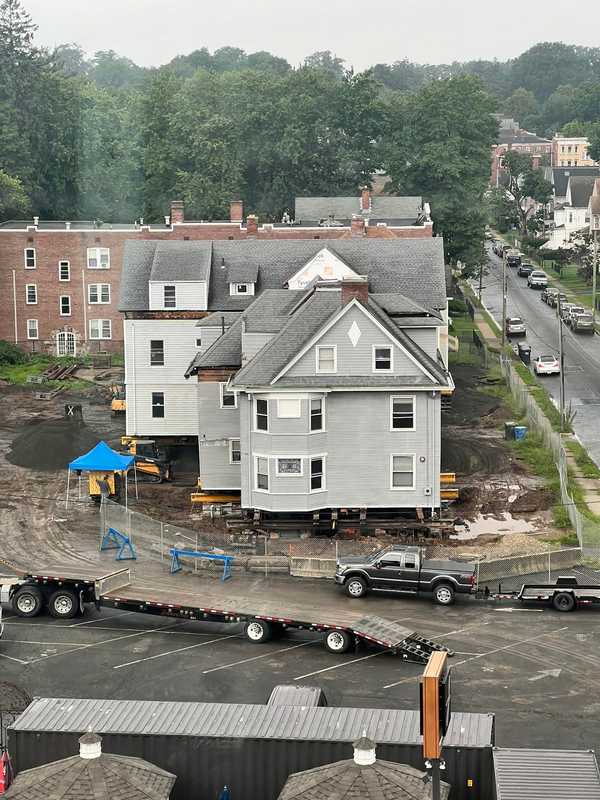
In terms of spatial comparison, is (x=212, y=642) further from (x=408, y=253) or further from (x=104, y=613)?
(x=408, y=253)

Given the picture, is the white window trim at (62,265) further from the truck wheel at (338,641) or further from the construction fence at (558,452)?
the truck wheel at (338,641)

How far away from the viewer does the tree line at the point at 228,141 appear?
12800 cm

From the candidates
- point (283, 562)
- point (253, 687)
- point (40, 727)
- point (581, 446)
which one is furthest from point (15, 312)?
point (40, 727)

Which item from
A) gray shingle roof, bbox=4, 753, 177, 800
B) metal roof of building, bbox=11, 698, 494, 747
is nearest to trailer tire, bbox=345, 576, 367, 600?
metal roof of building, bbox=11, 698, 494, 747

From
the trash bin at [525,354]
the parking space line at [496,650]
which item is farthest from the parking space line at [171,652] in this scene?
the trash bin at [525,354]

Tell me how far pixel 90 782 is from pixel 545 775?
8.55 meters

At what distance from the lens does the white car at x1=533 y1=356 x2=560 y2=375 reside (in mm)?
88169

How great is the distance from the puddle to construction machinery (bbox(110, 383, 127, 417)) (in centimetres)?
2606

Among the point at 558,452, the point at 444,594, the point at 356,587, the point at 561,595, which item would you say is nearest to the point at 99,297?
the point at 558,452

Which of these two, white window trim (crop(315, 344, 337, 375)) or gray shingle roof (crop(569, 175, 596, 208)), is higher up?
gray shingle roof (crop(569, 175, 596, 208))

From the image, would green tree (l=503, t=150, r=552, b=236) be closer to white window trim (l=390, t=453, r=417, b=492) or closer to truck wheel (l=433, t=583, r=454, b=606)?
white window trim (l=390, t=453, r=417, b=492)

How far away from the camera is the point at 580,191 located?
172m

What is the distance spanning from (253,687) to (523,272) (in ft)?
348

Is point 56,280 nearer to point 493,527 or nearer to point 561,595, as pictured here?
point 493,527
